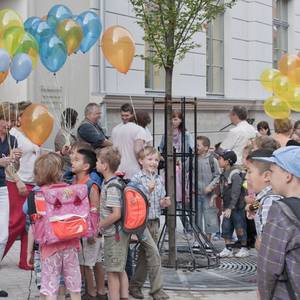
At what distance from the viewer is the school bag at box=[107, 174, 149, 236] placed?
5.99 m

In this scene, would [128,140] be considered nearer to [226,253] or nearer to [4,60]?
[226,253]

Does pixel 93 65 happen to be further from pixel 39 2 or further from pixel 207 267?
pixel 207 267

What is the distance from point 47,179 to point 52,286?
0.85 meters

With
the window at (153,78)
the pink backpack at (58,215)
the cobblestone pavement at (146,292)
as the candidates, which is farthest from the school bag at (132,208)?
the window at (153,78)

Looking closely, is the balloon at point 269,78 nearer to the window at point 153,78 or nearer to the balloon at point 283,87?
the balloon at point 283,87

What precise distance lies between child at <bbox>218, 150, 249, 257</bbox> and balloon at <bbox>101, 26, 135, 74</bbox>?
5.82 ft

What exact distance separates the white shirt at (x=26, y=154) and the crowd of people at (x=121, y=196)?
1 centimetres

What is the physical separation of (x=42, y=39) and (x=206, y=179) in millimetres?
3085

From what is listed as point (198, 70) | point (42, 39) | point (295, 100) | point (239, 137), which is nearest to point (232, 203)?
point (239, 137)

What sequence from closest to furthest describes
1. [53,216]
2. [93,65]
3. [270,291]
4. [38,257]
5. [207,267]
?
[270,291], [53,216], [38,257], [207,267], [93,65]

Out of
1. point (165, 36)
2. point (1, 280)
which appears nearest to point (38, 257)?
point (1, 280)

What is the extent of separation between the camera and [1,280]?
732cm

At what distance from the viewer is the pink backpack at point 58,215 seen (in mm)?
5383

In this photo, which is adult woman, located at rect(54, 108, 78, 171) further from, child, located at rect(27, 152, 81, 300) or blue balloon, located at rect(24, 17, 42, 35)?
child, located at rect(27, 152, 81, 300)
